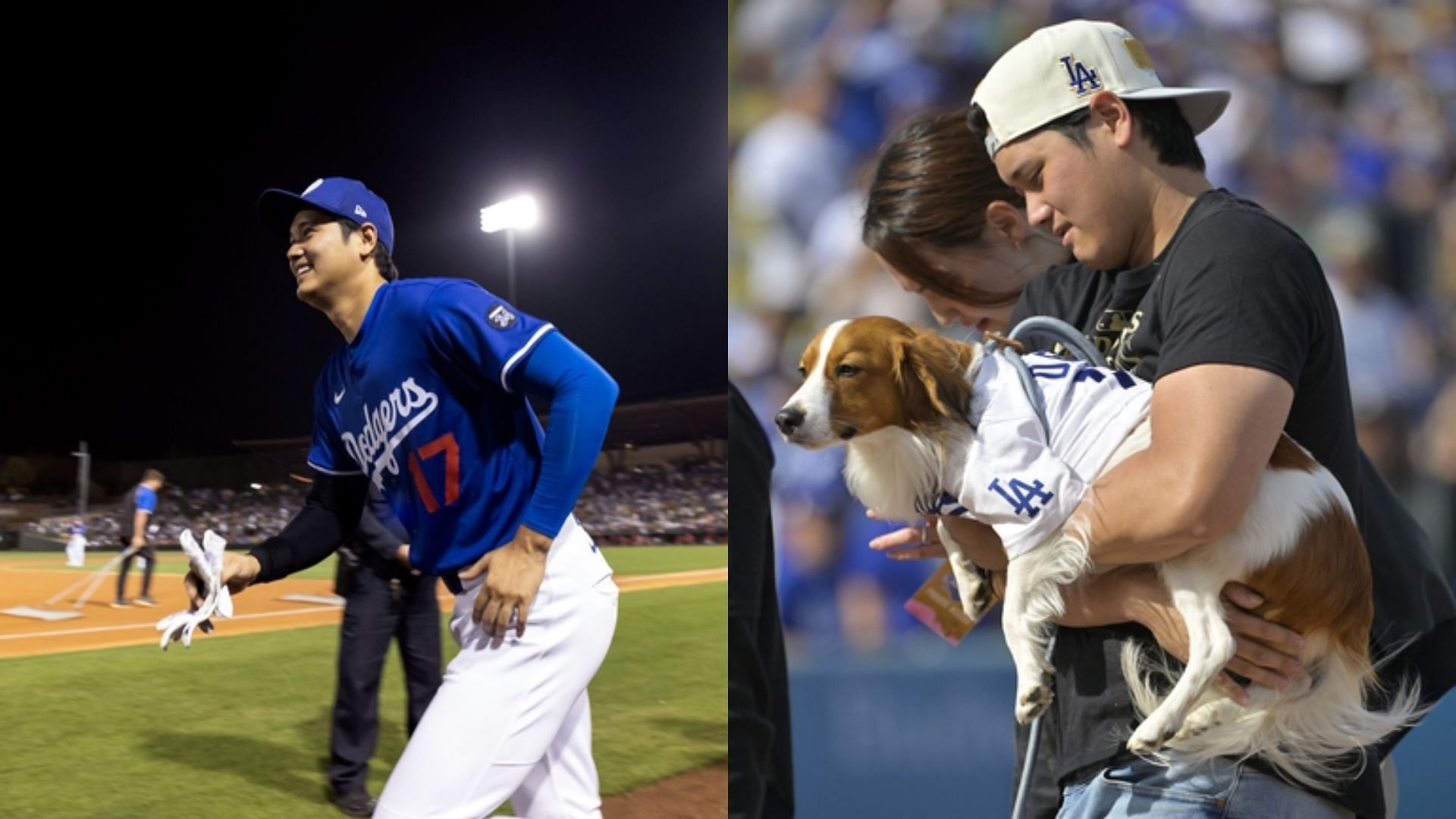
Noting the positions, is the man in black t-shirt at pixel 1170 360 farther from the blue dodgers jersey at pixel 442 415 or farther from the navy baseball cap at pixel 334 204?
the navy baseball cap at pixel 334 204

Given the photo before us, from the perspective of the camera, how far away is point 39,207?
23.9 ft

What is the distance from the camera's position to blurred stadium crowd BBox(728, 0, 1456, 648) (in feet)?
8.64

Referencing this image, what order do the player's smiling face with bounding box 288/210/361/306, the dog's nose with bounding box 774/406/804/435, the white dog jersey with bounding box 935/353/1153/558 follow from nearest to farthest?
the white dog jersey with bounding box 935/353/1153/558 → the dog's nose with bounding box 774/406/804/435 → the player's smiling face with bounding box 288/210/361/306

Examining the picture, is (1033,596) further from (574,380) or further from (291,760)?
(291,760)

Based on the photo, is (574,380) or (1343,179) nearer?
(574,380)

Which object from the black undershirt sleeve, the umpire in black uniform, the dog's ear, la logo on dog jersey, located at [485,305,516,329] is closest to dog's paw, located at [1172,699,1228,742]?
the dog's ear

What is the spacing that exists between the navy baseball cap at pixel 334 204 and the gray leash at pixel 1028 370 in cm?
213

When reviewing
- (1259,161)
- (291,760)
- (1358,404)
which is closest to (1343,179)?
(1259,161)

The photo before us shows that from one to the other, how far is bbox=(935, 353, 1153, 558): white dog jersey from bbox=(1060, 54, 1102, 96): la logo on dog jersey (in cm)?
34

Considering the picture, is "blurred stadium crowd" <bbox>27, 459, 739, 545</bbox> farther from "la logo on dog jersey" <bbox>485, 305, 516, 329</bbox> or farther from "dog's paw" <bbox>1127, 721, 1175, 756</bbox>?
"dog's paw" <bbox>1127, 721, 1175, 756</bbox>

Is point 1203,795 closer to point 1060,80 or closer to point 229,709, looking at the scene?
point 1060,80

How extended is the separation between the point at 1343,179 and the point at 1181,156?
4.78 ft

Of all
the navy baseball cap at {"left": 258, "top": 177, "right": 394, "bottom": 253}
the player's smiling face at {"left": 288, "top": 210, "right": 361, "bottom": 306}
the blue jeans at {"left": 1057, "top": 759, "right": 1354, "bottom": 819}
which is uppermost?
the navy baseball cap at {"left": 258, "top": 177, "right": 394, "bottom": 253}

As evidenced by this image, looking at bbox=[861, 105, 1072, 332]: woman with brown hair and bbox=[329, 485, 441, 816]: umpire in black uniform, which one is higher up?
bbox=[861, 105, 1072, 332]: woman with brown hair
